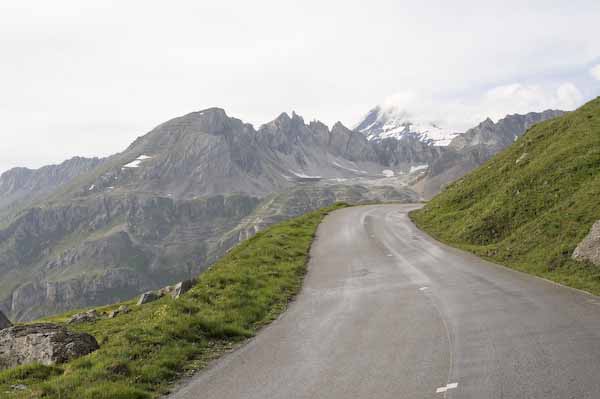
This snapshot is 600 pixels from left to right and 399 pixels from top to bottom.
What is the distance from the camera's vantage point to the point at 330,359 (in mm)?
12406

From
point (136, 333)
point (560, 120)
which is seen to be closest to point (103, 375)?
point (136, 333)

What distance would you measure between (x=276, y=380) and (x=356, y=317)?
602 centimetres

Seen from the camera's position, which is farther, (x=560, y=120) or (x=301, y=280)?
(x=560, y=120)

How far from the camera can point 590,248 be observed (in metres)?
20.1

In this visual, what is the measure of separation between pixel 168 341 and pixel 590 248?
59.8ft

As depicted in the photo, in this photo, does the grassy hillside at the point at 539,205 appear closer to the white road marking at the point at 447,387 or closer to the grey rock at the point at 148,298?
the white road marking at the point at 447,387

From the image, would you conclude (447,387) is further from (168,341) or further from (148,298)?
(148,298)

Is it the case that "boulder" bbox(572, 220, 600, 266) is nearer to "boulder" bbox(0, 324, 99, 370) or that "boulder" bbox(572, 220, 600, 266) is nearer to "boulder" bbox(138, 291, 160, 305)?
"boulder" bbox(0, 324, 99, 370)

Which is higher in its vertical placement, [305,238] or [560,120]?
[560,120]

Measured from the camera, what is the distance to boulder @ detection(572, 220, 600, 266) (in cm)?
1962

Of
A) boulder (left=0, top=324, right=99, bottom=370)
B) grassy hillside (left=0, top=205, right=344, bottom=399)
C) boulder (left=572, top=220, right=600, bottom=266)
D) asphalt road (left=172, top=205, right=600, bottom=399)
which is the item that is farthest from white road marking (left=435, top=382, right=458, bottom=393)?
boulder (left=572, top=220, right=600, bottom=266)

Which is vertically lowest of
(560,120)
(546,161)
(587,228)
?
(587,228)

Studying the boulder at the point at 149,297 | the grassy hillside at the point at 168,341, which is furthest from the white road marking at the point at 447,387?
the boulder at the point at 149,297

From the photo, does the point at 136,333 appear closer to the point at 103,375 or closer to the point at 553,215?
the point at 103,375
